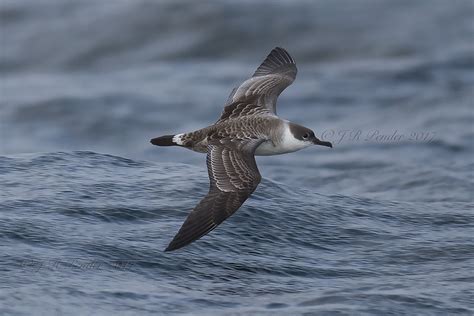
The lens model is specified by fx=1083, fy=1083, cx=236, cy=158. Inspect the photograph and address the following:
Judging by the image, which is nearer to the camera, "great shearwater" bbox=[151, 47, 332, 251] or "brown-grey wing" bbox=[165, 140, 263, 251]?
"brown-grey wing" bbox=[165, 140, 263, 251]

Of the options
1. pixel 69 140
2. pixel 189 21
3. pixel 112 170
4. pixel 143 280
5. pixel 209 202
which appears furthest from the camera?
pixel 189 21

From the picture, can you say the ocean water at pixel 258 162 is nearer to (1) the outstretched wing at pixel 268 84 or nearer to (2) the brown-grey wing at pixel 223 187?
(2) the brown-grey wing at pixel 223 187

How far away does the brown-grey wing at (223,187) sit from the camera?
7.04m

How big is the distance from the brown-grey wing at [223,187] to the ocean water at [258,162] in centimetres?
35

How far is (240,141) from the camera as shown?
8.27 metres

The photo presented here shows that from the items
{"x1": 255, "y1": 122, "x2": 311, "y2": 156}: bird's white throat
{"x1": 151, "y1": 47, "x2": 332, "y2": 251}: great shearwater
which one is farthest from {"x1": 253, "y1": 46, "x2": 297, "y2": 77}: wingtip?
{"x1": 255, "y1": 122, "x2": 311, "y2": 156}: bird's white throat

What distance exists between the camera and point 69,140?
653 inches

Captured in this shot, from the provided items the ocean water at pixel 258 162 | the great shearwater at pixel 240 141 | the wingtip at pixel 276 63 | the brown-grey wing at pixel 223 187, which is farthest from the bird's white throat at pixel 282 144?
the wingtip at pixel 276 63

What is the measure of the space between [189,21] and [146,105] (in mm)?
3338

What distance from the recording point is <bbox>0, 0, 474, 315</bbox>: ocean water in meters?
6.91

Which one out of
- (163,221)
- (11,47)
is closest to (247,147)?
(163,221)

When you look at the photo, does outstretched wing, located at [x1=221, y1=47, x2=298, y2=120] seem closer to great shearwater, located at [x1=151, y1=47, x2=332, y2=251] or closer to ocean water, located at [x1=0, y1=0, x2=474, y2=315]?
great shearwater, located at [x1=151, y1=47, x2=332, y2=251]

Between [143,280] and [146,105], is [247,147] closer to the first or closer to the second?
[143,280]

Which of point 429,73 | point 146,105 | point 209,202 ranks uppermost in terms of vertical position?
point 429,73
